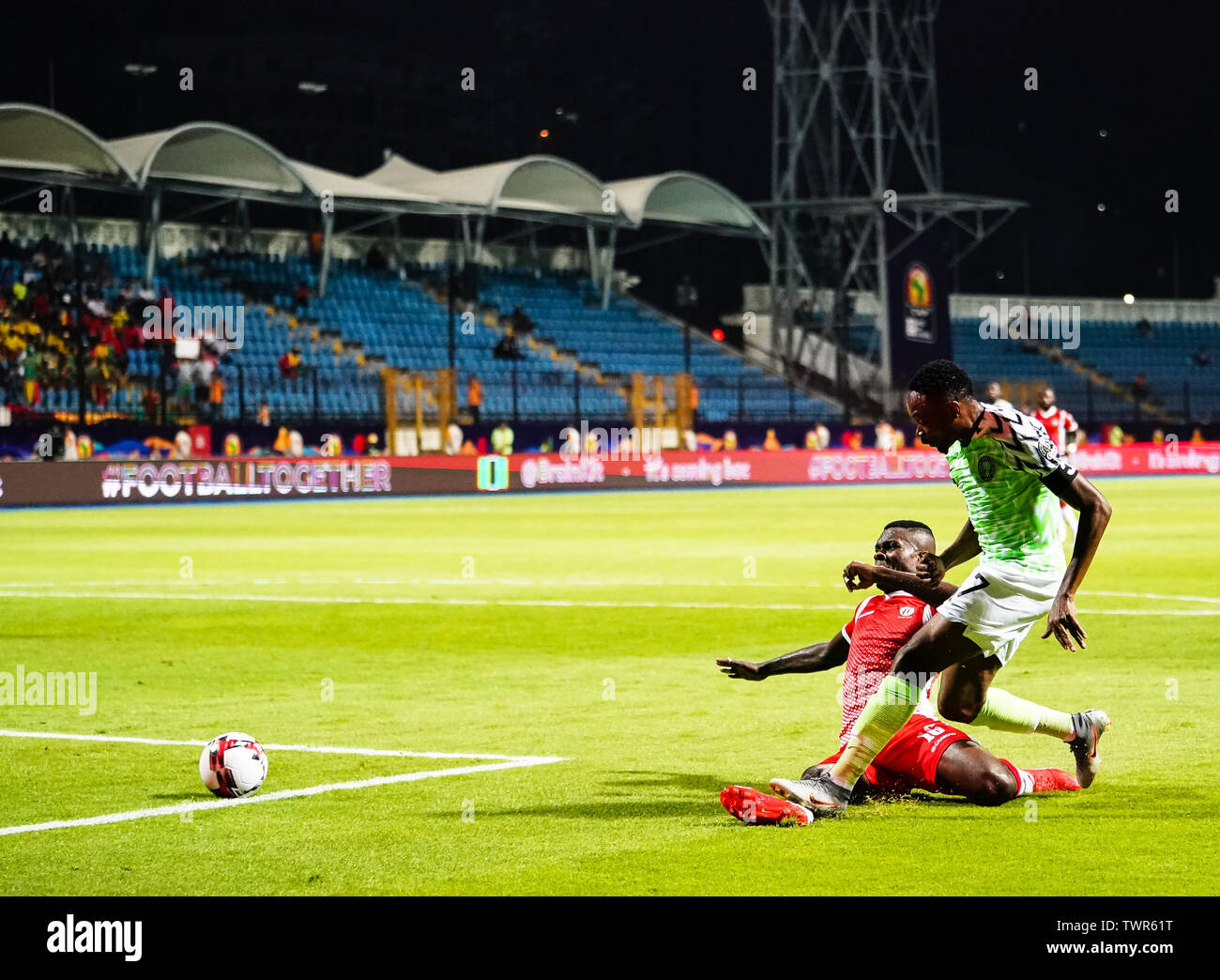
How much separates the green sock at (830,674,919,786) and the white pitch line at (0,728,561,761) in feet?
7.45

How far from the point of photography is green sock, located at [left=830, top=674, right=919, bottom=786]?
7453mm

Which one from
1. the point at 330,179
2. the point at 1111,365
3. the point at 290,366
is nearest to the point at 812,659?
the point at 290,366

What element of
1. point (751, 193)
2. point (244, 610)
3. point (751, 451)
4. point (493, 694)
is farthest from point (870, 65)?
point (493, 694)

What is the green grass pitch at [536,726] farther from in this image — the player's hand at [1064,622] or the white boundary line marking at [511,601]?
the player's hand at [1064,622]

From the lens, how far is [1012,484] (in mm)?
7688

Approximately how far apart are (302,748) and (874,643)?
3392 mm

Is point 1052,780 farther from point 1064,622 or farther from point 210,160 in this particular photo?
point 210,160

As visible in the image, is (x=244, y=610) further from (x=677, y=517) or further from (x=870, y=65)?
(x=870, y=65)

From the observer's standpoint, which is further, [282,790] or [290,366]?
[290,366]

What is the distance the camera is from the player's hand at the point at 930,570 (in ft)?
25.2

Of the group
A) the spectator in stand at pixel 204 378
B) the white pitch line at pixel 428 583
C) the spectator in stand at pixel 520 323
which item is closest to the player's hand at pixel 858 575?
the white pitch line at pixel 428 583

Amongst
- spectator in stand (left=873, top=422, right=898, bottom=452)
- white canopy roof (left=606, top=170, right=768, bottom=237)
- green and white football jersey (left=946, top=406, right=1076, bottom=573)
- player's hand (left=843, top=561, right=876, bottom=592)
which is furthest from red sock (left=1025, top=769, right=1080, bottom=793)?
white canopy roof (left=606, top=170, right=768, bottom=237)

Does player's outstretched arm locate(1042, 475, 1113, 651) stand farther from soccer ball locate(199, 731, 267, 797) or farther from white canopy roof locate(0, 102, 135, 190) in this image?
white canopy roof locate(0, 102, 135, 190)

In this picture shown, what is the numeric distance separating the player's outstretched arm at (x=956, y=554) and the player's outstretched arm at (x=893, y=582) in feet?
0.23
